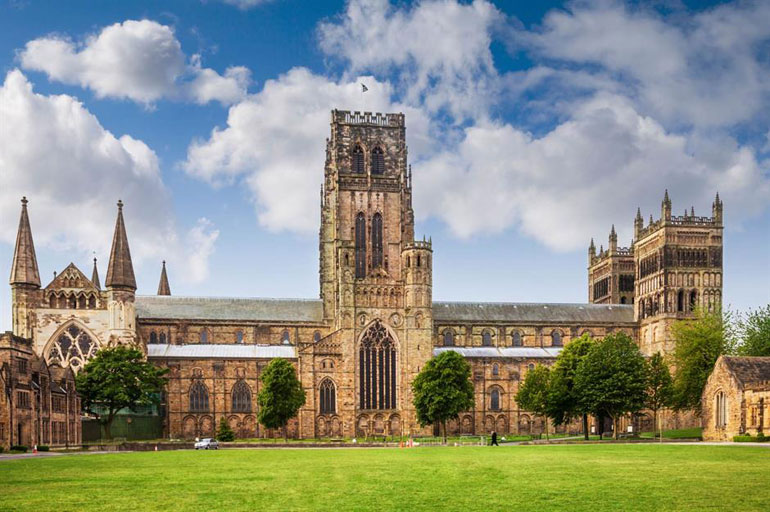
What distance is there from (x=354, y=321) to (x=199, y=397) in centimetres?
2099

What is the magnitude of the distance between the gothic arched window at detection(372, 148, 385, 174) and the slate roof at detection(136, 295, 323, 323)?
20664 millimetres

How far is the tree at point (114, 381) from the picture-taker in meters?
93.2

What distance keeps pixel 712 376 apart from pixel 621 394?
→ 28.6ft

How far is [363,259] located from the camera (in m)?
124

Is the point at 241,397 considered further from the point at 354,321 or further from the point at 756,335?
the point at 756,335

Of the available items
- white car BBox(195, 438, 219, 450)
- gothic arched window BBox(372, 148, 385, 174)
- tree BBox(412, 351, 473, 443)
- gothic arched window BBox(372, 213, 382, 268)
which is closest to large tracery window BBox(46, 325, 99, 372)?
white car BBox(195, 438, 219, 450)

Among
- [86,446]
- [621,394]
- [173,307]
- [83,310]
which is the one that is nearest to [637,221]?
[621,394]

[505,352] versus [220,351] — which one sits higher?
[220,351]

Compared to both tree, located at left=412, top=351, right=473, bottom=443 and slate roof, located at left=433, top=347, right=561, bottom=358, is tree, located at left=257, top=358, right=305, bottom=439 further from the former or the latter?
slate roof, located at left=433, top=347, right=561, bottom=358

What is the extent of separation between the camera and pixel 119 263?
344 feet

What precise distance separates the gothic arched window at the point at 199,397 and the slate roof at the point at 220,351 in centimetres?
352

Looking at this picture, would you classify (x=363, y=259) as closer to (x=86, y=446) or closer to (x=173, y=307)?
(x=173, y=307)

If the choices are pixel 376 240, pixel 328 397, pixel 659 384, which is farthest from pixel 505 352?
pixel 659 384

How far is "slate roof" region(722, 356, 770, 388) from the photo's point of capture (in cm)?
7491
